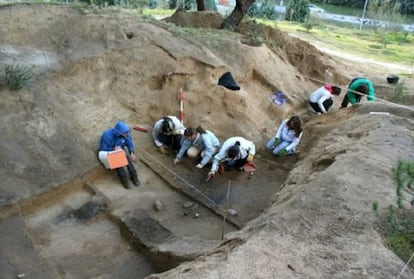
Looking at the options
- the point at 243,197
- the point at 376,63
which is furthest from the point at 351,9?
the point at 243,197

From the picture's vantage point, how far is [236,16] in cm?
1120

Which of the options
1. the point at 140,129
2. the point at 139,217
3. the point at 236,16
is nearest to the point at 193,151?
the point at 140,129

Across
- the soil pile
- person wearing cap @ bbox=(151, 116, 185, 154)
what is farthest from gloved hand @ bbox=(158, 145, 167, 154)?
the soil pile

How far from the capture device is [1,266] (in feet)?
16.3

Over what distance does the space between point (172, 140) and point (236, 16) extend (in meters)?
4.85

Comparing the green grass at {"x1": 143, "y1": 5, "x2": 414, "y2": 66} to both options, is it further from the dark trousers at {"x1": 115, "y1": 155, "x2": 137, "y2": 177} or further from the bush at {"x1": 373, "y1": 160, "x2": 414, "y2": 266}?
the bush at {"x1": 373, "y1": 160, "x2": 414, "y2": 266}

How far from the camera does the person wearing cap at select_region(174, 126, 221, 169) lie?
7168 mm

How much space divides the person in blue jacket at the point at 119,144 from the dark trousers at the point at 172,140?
0.77 meters

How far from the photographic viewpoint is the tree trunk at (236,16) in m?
11.0

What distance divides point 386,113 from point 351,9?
1267 inches

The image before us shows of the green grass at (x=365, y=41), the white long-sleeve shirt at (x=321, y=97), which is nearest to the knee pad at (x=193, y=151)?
the white long-sleeve shirt at (x=321, y=97)

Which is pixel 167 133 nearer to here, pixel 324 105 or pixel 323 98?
pixel 323 98

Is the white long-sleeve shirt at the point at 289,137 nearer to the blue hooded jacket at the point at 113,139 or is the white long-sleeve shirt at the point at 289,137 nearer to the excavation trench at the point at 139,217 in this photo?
the excavation trench at the point at 139,217

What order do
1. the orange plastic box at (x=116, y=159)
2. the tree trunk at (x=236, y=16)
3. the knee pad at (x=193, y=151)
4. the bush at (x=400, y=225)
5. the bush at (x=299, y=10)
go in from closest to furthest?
the bush at (x=400, y=225) < the orange plastic box at (x=116, y=159) < the knee pad at (x=193, y=151) < the tree trunk at (x=236, y=16) < the bush at (x=299, y=10)
